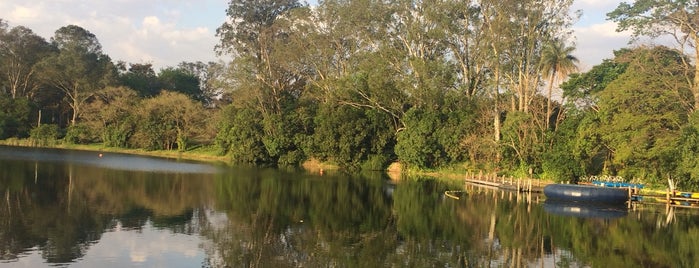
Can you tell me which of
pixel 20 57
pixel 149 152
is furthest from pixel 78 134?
pixel 20 57

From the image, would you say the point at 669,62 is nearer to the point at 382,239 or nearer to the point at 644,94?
the point at 644,94

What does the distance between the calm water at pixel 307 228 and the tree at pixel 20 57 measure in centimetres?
5493

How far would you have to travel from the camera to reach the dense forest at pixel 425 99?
39.1 meters

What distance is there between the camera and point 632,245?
22.8 m

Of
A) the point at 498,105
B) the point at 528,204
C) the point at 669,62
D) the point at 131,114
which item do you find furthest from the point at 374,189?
the point at 131,114

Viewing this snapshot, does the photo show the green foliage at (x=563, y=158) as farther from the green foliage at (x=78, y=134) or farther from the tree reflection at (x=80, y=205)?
the green foliage at (x=78, y=134)

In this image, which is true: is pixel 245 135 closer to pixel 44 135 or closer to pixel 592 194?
pixel 44 135

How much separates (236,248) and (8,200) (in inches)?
583

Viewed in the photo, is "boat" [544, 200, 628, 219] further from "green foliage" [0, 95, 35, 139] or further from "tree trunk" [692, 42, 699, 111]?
"green foliage" [0, 95, 35, 139]

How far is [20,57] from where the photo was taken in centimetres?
8762

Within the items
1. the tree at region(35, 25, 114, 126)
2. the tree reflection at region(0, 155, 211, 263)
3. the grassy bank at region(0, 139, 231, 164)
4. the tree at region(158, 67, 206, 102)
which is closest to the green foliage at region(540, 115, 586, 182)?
the tree reflection at region(0, 155, 211, 263)

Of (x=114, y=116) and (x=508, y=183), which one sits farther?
(x=114, y=116)

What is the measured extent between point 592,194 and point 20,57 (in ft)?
274

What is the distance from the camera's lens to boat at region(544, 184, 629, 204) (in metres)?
34.3
